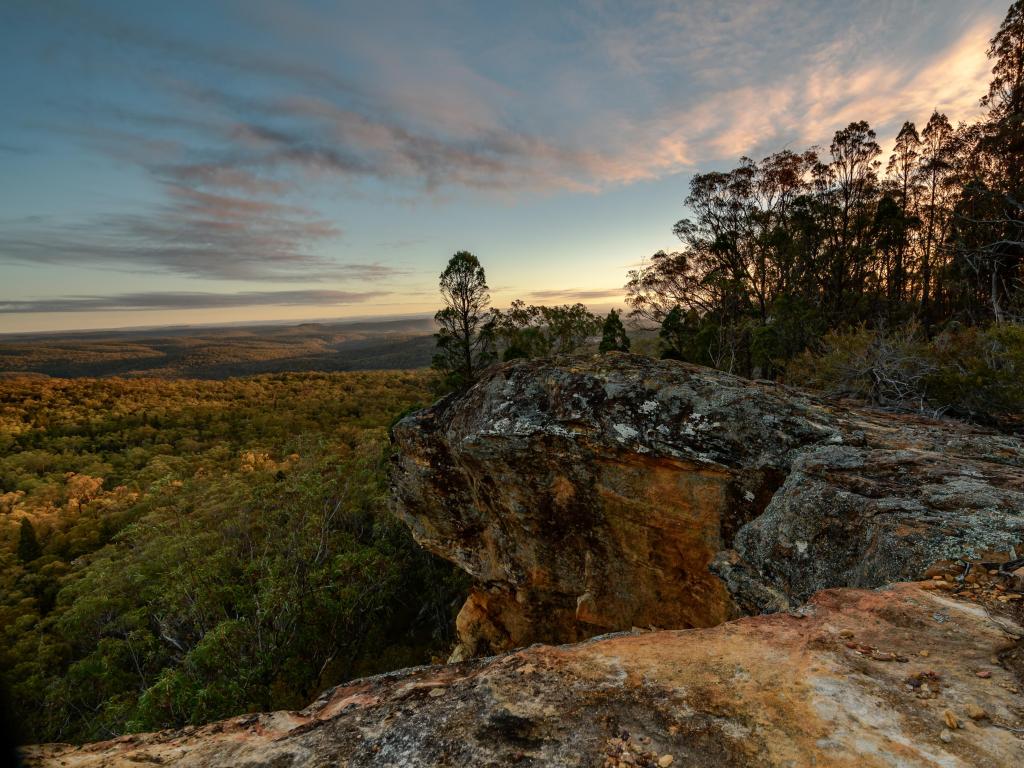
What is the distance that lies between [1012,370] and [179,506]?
2775 cm

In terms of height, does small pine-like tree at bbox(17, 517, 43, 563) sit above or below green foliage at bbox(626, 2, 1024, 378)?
below

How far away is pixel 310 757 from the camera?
2.77m

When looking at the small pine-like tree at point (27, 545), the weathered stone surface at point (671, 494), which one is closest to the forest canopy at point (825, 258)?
the weathered stone surface at point (671, 494)

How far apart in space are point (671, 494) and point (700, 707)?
5214 millimetres

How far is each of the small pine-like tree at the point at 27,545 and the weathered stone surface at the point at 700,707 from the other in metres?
38.1

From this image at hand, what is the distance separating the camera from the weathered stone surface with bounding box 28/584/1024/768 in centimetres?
236

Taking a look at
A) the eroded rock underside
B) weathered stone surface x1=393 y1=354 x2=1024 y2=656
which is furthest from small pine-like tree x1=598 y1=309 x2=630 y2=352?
the eroded rock underside

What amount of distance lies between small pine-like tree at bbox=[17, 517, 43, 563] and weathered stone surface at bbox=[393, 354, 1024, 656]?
108 ft

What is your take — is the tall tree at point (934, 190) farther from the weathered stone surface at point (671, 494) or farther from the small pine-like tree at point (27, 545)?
the small pine-like tree at point (27, 545)

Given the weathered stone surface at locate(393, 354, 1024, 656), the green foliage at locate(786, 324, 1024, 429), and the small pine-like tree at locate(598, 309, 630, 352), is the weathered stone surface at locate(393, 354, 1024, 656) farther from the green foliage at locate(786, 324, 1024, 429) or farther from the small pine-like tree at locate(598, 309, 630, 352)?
the small pine-like tree at locate(598, 309, 630, 352)

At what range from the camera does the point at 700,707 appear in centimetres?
272

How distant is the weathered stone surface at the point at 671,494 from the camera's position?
4785mm

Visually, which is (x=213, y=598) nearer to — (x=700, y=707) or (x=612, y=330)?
(x=700, y=707)

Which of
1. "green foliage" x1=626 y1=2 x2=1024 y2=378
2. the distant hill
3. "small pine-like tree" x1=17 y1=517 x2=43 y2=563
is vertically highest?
"green foliage" x1=626 y1=2 x2=1024 y2=378
